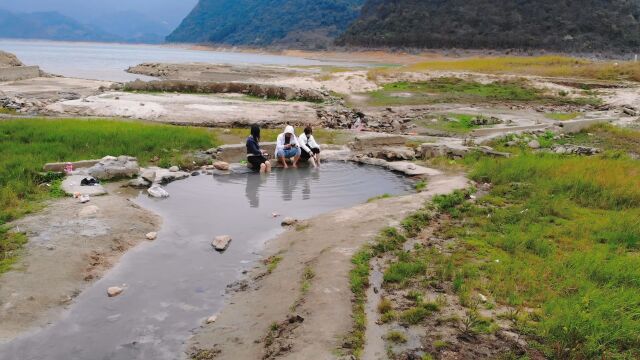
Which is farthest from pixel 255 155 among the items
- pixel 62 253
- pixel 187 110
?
pixel 187 110

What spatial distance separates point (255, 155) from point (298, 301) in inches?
309

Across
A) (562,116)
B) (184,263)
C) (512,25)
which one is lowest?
(184,263)

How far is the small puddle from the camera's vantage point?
5.64m

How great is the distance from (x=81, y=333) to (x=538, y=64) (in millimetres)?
49177

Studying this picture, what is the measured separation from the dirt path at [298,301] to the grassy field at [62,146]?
5060 millimetres

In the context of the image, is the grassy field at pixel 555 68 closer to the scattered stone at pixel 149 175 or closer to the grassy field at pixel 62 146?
the grassy field at pixel 62 146

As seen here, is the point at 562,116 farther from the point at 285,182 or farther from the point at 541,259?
the point at 541,259

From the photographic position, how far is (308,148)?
14.3 metres

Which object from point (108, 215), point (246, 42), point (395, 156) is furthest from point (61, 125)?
point (246, 42)

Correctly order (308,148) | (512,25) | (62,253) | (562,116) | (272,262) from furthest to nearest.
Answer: (512,25)
(562,116)
(308,148)
(272,262)
(62,253)

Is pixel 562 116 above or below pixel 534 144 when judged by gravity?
above

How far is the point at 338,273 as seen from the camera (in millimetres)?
6836

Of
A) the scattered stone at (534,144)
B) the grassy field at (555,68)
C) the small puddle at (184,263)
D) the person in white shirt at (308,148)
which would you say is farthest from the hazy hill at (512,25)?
the small puddle at (184,263)

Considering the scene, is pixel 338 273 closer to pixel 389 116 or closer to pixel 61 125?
pixel 61 125
